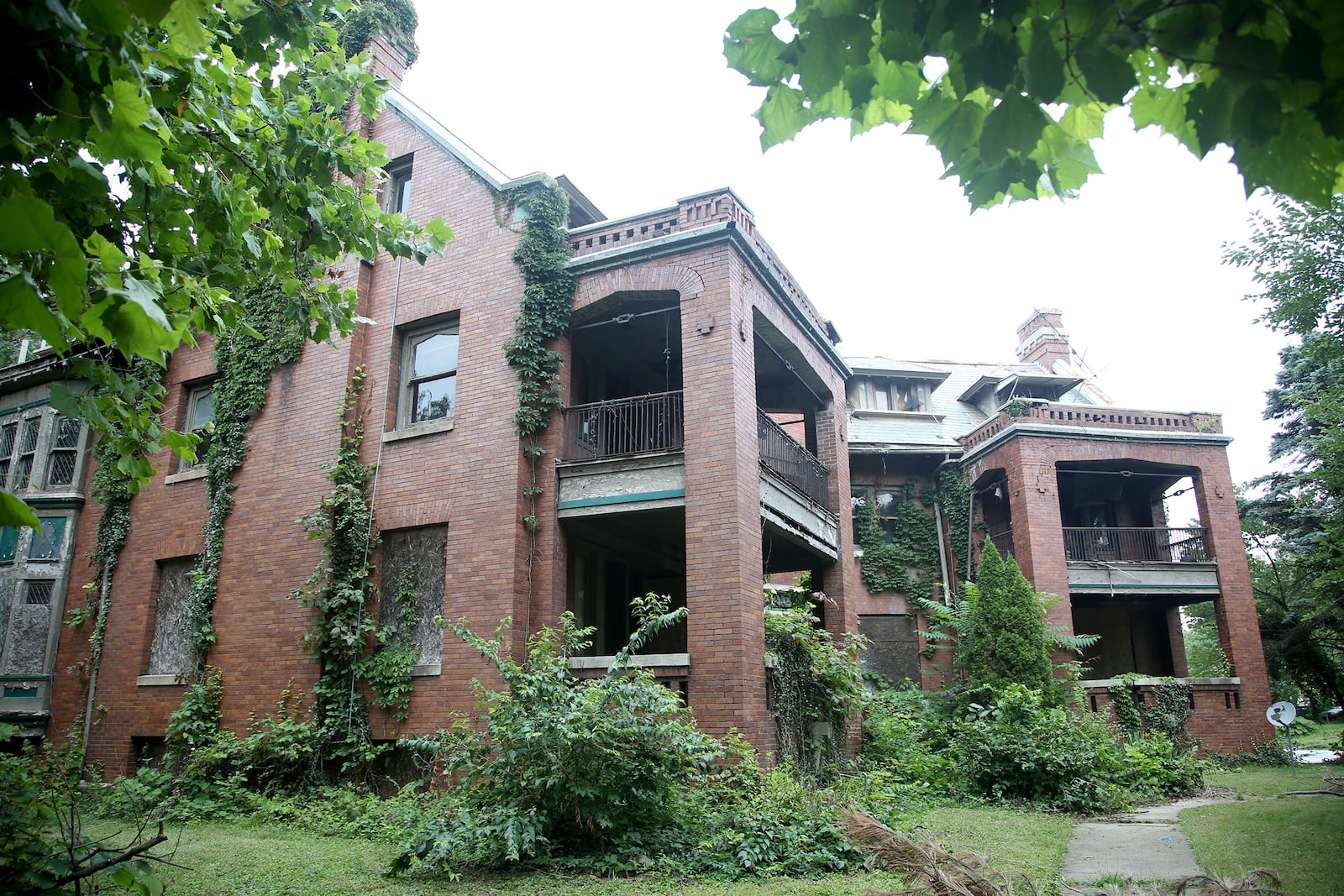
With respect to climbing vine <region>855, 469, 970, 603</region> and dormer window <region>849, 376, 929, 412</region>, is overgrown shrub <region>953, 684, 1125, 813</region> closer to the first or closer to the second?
climbing vine <region>855, 469, 970, 603</region>

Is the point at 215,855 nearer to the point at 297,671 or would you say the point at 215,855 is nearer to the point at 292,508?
the point at 297,671

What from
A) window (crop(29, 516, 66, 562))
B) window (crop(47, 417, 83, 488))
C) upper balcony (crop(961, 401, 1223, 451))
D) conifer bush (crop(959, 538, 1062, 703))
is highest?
upper balcony (crop(961, 401, 1223, 451))

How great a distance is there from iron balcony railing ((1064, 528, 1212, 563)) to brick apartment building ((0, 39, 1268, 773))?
104 inches

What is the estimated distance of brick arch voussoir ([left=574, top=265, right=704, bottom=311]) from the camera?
40.3ft

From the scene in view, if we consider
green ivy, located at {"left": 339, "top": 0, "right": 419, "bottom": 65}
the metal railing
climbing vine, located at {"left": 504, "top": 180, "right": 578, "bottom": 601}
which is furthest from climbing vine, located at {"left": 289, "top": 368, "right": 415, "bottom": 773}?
green ivy, located at {"left": 339, "top": 0, "right": 419, "bottom": 65}

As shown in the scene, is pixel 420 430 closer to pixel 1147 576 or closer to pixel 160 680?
pixel 160 680

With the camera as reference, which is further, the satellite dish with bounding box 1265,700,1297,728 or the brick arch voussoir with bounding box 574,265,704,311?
the satellite dish with bounding box 1265,700,1297,728

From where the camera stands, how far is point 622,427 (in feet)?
46.5

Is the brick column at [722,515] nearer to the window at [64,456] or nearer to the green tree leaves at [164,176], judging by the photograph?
the green tree leaves at [164,176]

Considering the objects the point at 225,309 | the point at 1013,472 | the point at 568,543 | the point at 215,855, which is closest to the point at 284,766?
the point at 215,855

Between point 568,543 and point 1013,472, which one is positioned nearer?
point 568,543

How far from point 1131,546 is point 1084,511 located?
1.65 metres

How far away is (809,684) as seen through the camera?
44.1ft

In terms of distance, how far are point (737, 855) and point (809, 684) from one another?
5765 millimetres
